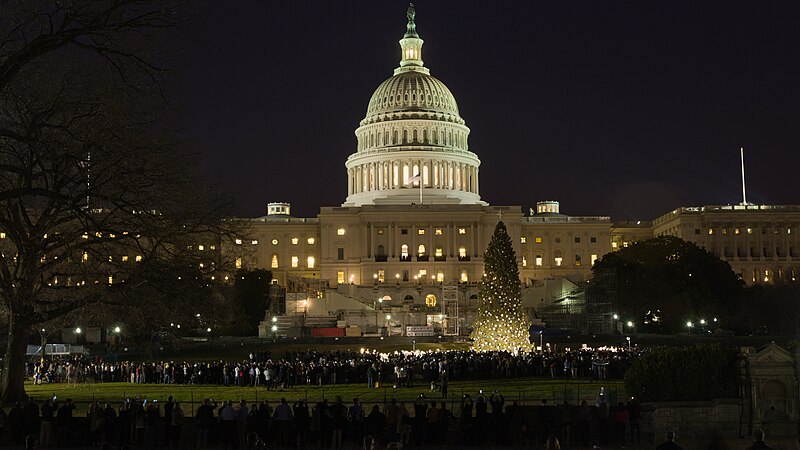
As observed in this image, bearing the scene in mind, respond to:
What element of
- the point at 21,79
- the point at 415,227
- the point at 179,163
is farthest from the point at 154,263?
the point at 415,227

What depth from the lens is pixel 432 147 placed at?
13925cm

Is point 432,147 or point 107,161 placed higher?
point 432,147

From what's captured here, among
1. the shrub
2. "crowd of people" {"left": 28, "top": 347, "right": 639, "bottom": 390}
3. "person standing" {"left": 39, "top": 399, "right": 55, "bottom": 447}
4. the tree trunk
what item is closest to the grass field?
"crowd of people" {"left": 28, "top": 347, "right": 639, "bottom": 390}

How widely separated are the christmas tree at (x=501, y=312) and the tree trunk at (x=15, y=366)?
25637mm

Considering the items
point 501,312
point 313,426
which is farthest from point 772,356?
point 501,312

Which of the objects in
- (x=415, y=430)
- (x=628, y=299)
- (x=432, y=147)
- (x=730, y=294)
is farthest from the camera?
(x=432, y=147)

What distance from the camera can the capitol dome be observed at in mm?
138375

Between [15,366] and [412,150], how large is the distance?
108m

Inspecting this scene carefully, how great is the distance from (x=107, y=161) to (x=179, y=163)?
3.51m

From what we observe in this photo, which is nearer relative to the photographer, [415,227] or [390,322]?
[390,322]

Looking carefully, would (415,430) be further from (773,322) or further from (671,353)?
(773,322)

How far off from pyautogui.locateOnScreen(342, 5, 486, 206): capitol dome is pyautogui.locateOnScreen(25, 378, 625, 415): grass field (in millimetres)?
95352

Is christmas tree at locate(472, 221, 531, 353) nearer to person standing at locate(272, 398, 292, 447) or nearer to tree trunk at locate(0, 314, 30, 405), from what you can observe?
tree trunk at locate(0, 314, 30, 405)

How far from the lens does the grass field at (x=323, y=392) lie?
3222 centimetres
